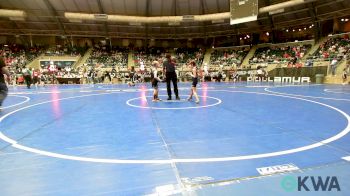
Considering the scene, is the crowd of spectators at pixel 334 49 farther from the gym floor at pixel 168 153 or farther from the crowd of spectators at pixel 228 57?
the gym floor at pixel 168 153

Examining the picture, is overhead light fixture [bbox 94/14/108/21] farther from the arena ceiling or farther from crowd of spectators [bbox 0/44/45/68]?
crowd of spectators [bbox 0/44/45/68]

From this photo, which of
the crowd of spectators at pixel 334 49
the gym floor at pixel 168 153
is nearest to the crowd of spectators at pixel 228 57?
the crowd of spectators at pixel 334 49

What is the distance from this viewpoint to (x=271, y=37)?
39750 mm

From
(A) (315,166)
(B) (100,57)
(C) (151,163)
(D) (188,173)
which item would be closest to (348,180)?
(A) (315,166)

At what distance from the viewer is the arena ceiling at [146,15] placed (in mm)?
31844

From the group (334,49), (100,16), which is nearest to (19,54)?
(100,16)

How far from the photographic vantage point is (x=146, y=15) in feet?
120

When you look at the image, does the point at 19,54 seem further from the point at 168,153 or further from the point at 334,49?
the point at 334,49

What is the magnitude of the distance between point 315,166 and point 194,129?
2.59m

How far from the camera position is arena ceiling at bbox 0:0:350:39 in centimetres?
3184
